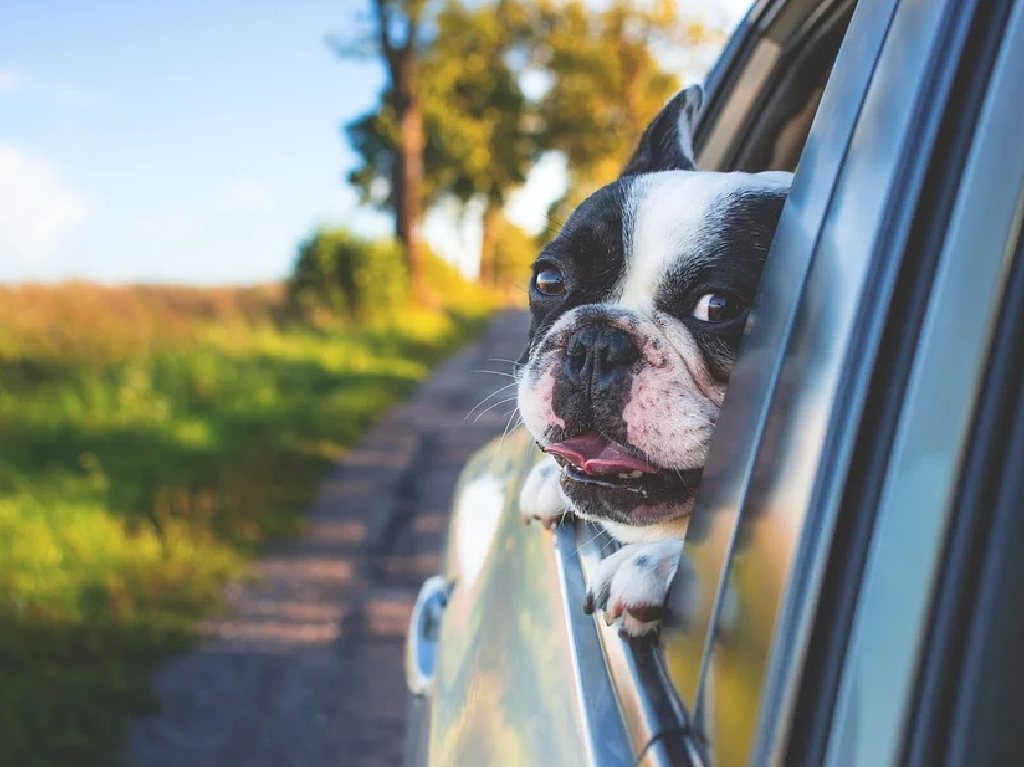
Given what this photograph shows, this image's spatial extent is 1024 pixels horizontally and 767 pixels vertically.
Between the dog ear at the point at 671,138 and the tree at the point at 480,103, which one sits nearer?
the dog ear at the point at 671,138

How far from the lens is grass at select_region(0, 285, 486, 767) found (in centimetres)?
352

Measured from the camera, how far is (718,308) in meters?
1.56

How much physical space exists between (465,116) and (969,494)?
1048 inches

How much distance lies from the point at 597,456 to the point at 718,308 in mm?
332

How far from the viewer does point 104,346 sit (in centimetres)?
859

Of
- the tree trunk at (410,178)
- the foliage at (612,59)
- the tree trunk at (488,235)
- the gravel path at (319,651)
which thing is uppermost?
the foliage at (612,59)

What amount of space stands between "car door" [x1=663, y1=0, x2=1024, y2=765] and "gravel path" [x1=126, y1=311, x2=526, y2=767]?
113 inches

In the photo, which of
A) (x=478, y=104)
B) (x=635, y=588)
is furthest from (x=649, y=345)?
(x=478, y=104)

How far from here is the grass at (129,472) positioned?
3.52 meters

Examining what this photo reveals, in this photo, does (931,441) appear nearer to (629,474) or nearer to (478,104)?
(629,474)

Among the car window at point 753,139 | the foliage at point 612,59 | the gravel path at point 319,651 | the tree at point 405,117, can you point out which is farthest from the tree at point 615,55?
the car window at point 753,139

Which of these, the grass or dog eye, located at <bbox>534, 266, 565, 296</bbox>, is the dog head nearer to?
dog eye, located at <bbox>534, 266, 565, 296</bbox>

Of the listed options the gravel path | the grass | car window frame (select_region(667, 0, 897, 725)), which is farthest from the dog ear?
the grass

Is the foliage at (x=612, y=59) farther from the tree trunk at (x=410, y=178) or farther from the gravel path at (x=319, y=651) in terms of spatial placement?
the gravel path at (x=319, y=651)
